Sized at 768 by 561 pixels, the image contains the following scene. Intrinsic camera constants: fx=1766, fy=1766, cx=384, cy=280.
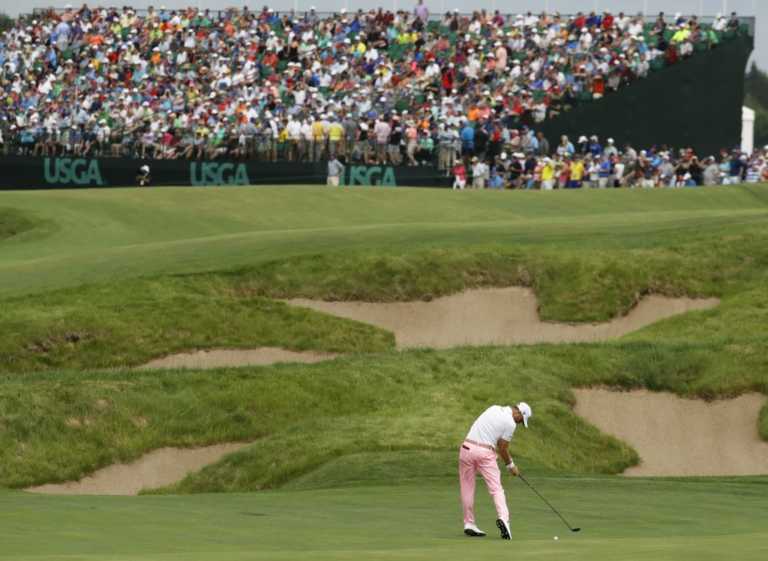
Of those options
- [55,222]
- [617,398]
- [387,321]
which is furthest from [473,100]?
[617,398]

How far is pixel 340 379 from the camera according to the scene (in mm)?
33312

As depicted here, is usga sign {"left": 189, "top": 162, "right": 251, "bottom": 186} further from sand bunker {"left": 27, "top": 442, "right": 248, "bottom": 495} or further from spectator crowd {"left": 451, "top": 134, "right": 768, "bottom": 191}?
sand bunker {"left": 27, "top": 442, "right": 248, "bottom": 495}

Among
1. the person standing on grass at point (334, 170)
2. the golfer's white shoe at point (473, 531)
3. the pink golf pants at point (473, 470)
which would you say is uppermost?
the person standing on grass at point (334, 170)

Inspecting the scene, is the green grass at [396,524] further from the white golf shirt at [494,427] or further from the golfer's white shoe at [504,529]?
the white golf shirt at [494,427]

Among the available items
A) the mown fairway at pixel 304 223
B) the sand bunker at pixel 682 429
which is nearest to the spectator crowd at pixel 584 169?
the mown fairway at pixel 304 223

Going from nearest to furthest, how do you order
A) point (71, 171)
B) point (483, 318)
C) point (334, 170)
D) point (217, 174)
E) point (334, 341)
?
point (334, 341)
point (483, 318)
point (334, 170)
point (217, 174)
point (71, 171)

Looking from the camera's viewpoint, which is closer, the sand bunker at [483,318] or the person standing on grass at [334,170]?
the sand bunker at [483,318]

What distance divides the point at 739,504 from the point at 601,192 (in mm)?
38652

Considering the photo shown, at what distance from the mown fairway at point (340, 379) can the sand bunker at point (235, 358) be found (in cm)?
32

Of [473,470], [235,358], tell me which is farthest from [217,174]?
[473,470]

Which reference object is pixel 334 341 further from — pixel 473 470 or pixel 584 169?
pixel 584 169

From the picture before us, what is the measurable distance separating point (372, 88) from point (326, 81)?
2.25 metres

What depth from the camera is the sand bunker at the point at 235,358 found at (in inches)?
1430

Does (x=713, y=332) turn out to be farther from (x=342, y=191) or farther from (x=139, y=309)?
(x=342, y=191)
